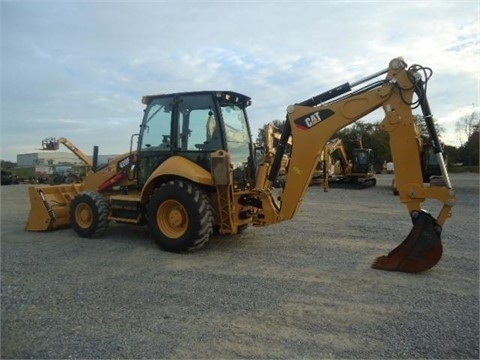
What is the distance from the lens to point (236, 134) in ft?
25.1

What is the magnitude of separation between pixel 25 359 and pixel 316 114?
478 cm

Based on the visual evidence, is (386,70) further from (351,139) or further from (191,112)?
(351,139)

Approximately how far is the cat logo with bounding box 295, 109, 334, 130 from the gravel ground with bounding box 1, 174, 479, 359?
202cm

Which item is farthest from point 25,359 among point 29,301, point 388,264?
point 388,264

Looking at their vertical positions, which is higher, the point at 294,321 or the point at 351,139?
the point at 351,139

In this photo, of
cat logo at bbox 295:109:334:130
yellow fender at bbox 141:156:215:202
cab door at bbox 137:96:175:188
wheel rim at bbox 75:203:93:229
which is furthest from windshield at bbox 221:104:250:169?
wheel rim at bbox 75:203:93:229

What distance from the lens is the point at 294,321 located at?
4.10m

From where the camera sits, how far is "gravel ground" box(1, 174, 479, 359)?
3.58 meters

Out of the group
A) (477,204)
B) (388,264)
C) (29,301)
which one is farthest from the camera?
(477,204)

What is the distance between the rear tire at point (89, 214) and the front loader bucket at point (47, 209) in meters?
0.80

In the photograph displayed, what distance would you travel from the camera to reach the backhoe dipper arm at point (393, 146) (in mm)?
5586

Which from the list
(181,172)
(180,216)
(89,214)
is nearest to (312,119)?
(181,172)

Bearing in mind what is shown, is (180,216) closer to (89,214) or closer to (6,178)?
(89,214)

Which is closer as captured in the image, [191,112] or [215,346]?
[215,346]
